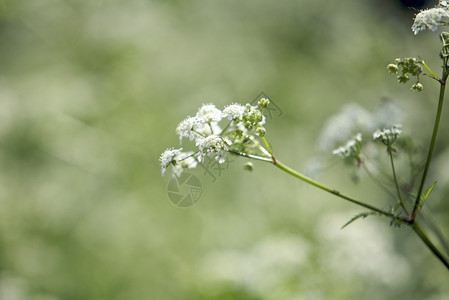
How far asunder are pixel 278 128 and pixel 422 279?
4291 mm

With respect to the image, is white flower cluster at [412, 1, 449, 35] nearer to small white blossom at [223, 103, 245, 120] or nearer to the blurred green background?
small white blossom at [223, 103, 245, 120]

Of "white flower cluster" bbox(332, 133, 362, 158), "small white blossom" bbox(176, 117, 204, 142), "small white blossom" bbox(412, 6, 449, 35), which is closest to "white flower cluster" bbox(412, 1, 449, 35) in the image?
"small white blossom" bbox(412, 6, 449, 35)

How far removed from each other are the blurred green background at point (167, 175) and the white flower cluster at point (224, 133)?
1.74m

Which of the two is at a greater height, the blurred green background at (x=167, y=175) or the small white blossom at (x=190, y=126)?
the blurred green background at (x=167, y=175)

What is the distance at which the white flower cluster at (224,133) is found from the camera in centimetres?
259

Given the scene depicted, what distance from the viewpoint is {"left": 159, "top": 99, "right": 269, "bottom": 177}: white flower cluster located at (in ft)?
8.49

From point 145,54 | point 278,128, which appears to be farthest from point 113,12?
point 278,128

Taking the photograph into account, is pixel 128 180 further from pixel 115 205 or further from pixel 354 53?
pixel 354 53

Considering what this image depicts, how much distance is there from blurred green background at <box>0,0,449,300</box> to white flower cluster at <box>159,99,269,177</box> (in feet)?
5.72

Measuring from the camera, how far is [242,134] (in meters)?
2.79

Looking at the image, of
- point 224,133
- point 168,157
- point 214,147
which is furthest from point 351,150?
point 168,157

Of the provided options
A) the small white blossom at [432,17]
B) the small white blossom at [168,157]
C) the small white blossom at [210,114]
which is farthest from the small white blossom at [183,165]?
the small white blossom at [432,17]

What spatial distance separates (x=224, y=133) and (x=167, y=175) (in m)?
4.65

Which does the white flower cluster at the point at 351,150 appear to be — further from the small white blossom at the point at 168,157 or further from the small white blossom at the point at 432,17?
the small white blossom at the point at 168,157
